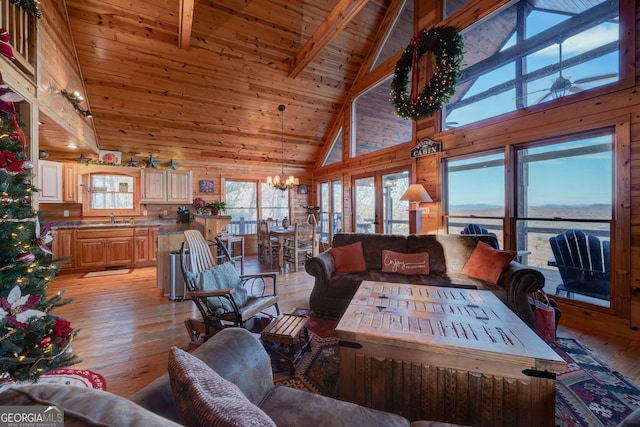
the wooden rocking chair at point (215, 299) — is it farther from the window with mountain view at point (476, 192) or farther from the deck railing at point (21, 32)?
the window with mountain view at point (476, 192)

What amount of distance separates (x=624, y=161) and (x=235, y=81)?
6030mm

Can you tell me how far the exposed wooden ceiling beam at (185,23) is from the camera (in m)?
3.57

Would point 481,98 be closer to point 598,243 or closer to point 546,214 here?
point 546,214

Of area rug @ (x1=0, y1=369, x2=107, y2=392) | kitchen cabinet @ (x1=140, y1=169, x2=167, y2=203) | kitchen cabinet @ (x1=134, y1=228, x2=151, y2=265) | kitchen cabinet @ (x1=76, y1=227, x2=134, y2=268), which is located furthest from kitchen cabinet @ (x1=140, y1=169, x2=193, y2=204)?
area rug @ (x1=0, y1=369, x2=107, y2=392)

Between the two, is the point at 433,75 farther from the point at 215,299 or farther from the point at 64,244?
the point at 64,244

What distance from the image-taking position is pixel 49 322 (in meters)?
1.83

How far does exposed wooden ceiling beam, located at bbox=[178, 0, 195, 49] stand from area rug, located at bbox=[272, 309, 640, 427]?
4.55m

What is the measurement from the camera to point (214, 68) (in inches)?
201

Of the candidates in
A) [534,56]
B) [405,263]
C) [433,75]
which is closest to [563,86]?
[534,56]

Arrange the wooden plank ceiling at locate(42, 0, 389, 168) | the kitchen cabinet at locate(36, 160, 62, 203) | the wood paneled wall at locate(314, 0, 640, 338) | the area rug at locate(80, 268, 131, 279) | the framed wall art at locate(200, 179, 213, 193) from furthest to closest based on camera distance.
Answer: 1. the framed wall art at locate(200, 179, 213, 193)
2. the area rug at locate(80, 268, 131, 279)
3. the kitchen cabinet at locate(36, 160, 62, 203)
4. the wooden plank ceiling at locate(42, 0, 389, 168)
5. the wood paneled wall at locate(314, 0, 640, 338)

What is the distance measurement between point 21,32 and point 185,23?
2.06 meters

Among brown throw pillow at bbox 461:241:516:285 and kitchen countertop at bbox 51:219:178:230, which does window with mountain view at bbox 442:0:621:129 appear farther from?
kitchen countertop at bbox 51:219:178:230

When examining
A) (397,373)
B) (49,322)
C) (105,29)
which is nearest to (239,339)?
(397,373)

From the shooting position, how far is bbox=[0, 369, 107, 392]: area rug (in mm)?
1936
